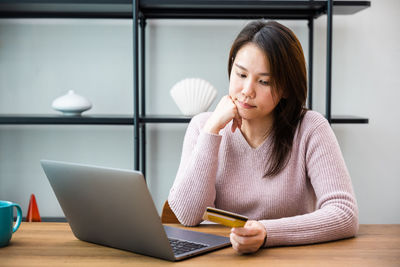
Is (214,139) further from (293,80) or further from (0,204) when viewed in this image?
(0,204)

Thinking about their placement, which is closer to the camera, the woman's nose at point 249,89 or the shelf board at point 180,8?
the woman's nose at point 249,89

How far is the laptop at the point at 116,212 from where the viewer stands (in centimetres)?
85

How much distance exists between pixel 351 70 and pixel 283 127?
1.21 meters

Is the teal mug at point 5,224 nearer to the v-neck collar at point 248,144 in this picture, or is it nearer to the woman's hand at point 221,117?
the woman's hand at point 221,117

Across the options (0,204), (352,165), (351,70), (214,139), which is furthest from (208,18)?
(0,204)

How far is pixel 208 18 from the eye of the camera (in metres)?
2.36

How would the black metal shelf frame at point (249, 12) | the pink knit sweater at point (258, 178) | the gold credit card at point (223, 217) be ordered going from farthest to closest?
the black metal shelf frame at point (249, 12) < the pink knit sweater at point (258, 178) < the gold credit card at point (223, 217)

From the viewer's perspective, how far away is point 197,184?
4.10ft

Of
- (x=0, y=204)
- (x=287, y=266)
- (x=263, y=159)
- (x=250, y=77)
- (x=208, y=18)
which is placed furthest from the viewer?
(x=208, y=18)

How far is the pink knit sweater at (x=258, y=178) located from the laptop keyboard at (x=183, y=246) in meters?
0.19

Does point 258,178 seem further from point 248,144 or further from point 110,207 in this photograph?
point 110,207

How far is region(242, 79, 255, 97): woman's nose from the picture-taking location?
1.25 meters

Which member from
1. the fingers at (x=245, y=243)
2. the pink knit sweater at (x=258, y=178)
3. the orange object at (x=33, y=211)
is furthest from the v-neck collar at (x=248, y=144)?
the orange object at (x=33, y=211)

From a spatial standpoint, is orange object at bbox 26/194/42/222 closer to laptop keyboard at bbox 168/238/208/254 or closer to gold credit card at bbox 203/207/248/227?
laptop keyboard at bbox 168/238/208/254
